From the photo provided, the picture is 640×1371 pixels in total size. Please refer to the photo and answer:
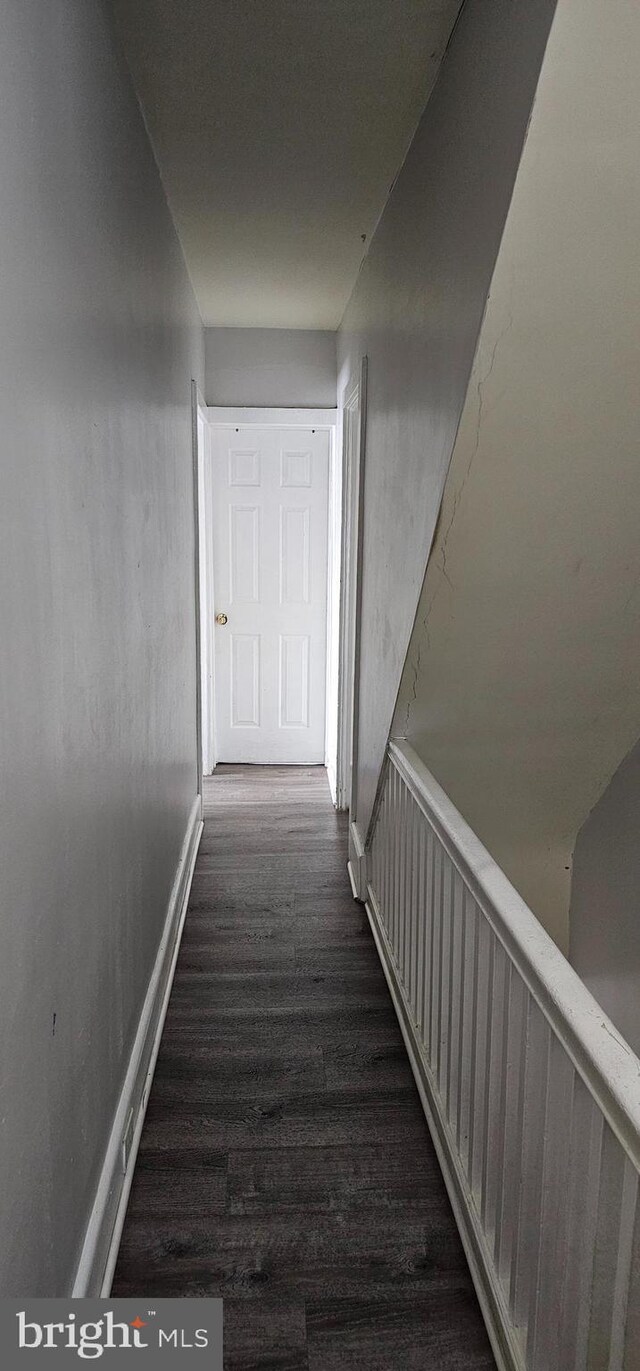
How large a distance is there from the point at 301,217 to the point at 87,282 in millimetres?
1758

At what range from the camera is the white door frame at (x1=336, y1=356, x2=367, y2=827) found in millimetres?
3723

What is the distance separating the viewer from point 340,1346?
168cm

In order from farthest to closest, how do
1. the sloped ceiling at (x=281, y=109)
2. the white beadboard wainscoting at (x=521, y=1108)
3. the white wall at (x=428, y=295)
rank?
the sloped ceiling at (x=281, y=109) < the white wall at (x=428, y=295) < the white beadboard wainscoting at (x=521, y=1108)

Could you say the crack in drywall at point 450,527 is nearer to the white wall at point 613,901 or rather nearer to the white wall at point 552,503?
the white wall at point 552,503

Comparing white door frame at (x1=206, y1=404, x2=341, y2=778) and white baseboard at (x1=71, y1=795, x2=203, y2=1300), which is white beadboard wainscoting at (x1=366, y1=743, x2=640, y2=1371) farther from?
white door frame at (x1=206, y1=404, x2=341, y2=778)

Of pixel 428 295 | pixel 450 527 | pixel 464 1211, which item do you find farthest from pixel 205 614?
pixel 464 1211

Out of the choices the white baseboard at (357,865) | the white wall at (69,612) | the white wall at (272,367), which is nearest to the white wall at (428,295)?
the white baseboard at (357,865)

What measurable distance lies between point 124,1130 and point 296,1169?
42cm

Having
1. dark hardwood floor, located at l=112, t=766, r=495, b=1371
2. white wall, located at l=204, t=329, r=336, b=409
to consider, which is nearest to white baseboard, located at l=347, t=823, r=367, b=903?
dark hardwood floor, located at l=112, t=766, r=495, b=1371

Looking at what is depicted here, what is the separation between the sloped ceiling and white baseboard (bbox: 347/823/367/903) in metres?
2.23

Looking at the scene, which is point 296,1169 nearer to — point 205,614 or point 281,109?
point 281,109

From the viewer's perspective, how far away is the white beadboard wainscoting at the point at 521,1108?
44.5 inches

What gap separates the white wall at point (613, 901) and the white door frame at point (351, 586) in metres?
1.08

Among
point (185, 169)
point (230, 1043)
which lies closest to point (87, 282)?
point (185, 169)
